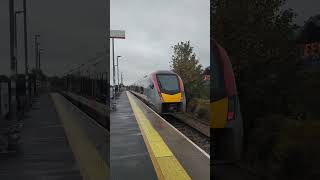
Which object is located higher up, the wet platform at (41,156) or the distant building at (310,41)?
the distant building at (310,41)

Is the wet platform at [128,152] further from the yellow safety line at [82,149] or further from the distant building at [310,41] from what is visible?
the distant building at [310,41]

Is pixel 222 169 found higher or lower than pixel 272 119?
lower

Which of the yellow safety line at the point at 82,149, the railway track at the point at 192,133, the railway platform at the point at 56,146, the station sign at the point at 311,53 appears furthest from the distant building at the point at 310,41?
the railway track at the point at 192,133

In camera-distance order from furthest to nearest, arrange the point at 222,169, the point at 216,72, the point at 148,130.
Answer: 1. the point at 148,130
2. the point at 222,169
3. the point at 216,72

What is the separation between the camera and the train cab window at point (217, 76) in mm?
3346

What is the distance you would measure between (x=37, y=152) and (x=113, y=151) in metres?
2.11

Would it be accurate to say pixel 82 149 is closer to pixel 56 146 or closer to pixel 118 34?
pixel 56 146

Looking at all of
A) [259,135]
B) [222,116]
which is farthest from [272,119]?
[222,116]

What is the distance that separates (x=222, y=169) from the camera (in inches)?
160

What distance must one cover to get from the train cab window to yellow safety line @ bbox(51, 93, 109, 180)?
3.45 feet

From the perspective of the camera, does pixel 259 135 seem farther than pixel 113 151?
No

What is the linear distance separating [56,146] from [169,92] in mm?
1898

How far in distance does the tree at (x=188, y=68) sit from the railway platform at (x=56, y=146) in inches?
39.8

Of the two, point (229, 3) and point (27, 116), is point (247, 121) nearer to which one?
point (229, 3)
